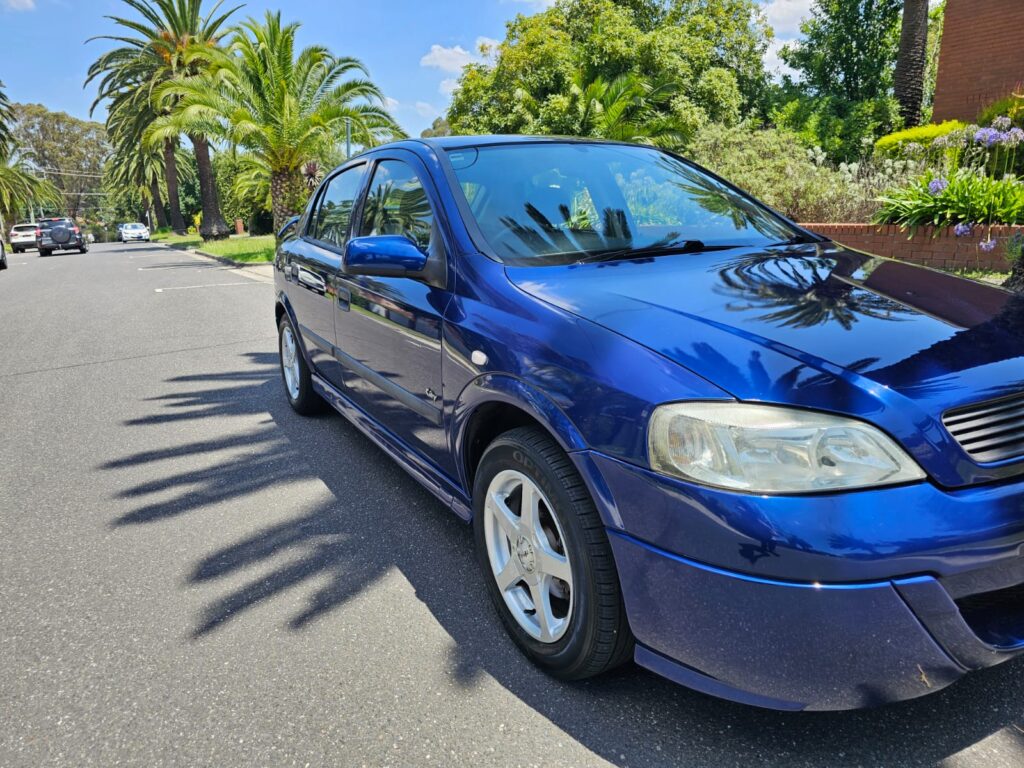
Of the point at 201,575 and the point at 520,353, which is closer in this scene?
the point at 520,353

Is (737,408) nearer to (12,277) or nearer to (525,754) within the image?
(525,754)

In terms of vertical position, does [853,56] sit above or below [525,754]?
above

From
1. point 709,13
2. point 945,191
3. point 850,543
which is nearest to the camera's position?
point 850,543

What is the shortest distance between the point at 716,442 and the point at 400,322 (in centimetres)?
164

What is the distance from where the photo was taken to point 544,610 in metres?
2.23

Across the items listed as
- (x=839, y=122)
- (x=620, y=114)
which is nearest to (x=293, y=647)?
(x=620, y=114)

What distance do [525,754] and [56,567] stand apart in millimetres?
2255

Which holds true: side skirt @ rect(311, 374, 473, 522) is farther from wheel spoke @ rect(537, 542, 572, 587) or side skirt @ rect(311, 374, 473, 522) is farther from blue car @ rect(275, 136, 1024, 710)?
wheel spoke @ rect(537, 542, 572, 587)

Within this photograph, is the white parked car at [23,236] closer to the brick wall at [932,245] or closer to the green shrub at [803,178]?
the green shrub at [803,178]

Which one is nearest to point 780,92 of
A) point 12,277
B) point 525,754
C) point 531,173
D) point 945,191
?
point 945,191

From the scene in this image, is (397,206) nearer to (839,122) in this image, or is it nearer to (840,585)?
(840,585)

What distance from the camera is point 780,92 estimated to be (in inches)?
1070

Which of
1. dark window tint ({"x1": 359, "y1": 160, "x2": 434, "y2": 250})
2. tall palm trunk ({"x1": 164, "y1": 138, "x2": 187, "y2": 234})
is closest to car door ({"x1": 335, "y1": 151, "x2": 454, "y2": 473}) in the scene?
dark window tint ({"x1": 359, "y1": 160, "x2": 434, "y2": 250})

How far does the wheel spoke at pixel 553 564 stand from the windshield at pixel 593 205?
3.34 feet
